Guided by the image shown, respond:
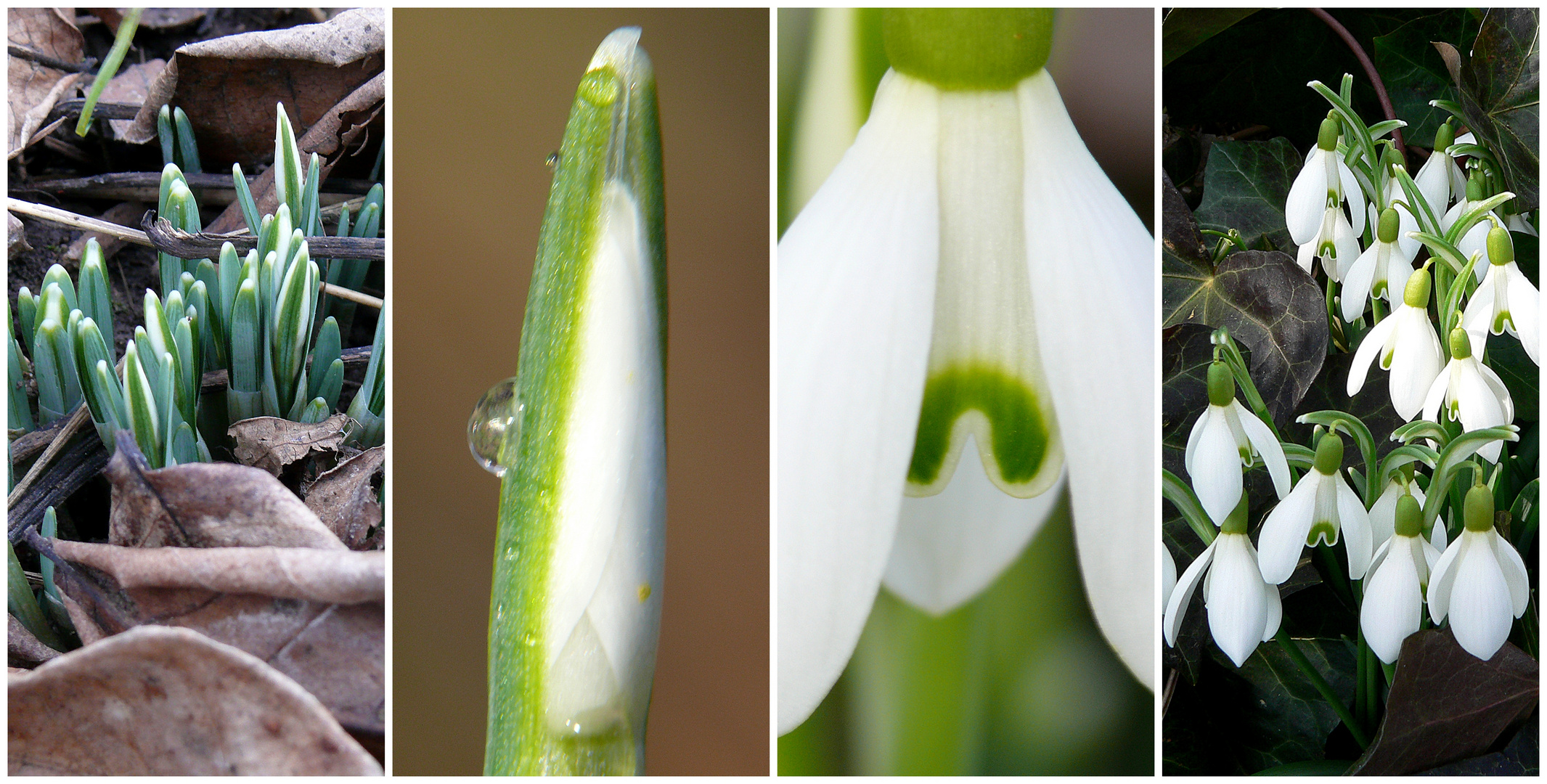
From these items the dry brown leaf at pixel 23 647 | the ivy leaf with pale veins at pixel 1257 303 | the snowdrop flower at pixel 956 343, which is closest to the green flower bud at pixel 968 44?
the snowdrop flower at pixel 956 343

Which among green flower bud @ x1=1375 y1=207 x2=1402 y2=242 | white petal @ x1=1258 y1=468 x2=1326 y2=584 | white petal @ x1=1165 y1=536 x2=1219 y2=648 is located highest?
green flower bud @ x1=1375 y1=207 x2=1402 y2=242

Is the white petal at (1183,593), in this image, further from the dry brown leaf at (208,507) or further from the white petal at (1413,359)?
the dry brown leaf at (208,507)

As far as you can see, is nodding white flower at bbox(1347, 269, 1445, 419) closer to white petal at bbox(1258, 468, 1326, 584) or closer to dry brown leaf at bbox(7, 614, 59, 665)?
white petal at bbox(1258, 468, 1326, 584)

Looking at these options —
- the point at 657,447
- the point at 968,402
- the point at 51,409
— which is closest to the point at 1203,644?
the point at 968,402

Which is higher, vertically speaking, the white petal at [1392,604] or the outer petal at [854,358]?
the outer petal at [854,358]

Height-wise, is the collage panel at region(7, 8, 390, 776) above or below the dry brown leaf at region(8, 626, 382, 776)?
above

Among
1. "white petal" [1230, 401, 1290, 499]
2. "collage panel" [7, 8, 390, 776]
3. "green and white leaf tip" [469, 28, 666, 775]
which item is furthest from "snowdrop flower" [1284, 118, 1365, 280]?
"collage panel" [7, 8, 390, 776]

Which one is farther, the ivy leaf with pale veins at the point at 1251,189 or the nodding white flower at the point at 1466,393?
the ivy leaf with pale veins at the point at 1251,189
